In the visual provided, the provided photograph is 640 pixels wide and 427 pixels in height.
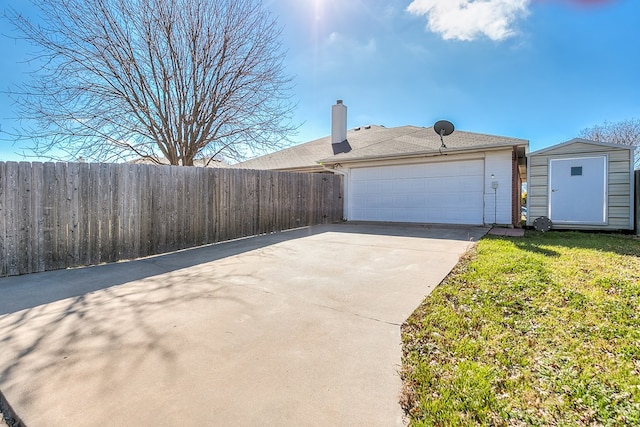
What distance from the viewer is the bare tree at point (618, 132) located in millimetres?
20641

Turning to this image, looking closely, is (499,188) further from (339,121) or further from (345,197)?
(339,121)

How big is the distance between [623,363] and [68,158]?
10.7 metres

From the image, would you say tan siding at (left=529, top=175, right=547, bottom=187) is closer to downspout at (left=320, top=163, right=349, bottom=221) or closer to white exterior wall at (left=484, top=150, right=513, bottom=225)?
white exterior wall at (left=484, top=150, right=513, bottom=225)

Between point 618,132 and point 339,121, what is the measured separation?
21075mm

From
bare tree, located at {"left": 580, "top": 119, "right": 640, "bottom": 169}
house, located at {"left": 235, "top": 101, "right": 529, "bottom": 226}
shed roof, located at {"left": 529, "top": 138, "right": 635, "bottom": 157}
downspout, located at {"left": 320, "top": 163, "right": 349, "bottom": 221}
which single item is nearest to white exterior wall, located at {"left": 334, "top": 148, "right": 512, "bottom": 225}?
house, located at {"left": 235, "top": 101, "right": 529, "bottom": 226}

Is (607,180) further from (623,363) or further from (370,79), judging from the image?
(623,363)

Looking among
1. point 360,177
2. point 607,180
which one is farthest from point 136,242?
point 607,180

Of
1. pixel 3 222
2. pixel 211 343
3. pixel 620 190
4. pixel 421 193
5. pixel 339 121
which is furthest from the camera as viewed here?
pixel 339 121

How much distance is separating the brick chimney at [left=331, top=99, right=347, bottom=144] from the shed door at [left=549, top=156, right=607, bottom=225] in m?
8.55

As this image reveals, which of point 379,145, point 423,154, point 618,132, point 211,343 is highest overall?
point 618,132

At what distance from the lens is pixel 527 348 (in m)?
2.40

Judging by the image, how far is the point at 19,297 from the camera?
3809 millimetres

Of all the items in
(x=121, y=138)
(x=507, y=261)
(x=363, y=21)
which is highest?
(x=363, y=21)

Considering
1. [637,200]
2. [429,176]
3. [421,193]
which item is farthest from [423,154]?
[637,200]
